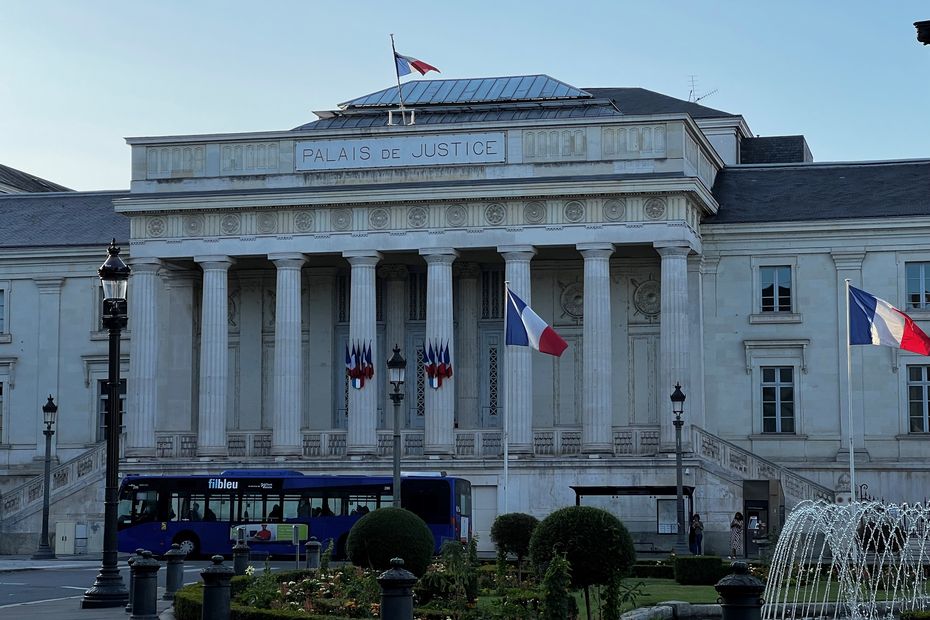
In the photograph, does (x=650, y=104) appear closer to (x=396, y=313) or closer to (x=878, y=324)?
(x=396, y=313)

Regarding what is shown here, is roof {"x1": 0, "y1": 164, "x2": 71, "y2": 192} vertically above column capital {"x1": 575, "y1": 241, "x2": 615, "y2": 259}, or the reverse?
roof {"x1": 0, "y1": 164, "x2": 71, "y2": 192}

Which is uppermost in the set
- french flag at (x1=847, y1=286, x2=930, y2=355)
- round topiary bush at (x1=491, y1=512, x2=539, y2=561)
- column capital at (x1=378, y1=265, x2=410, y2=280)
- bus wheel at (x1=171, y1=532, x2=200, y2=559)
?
column capital at (x1=378, y1=265, x2=410, y2=280)

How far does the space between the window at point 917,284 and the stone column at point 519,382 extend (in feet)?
47.6

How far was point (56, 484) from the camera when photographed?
206ft

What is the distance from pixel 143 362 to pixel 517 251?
1480 centimetres

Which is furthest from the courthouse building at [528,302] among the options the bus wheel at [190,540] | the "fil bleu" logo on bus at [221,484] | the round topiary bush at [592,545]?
the round topiary bush at [592,545]

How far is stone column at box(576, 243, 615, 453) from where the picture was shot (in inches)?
2309

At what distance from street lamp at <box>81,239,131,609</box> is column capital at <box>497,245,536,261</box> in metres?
29.4

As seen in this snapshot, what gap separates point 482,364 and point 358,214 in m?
8.09

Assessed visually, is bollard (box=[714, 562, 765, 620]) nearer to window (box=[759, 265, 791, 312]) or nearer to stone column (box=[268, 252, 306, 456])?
stone column (box=[268, 252, 306, 456])

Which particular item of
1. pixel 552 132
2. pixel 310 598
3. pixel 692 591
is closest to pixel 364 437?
pixel 552 132

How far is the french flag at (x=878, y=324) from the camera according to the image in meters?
46.2

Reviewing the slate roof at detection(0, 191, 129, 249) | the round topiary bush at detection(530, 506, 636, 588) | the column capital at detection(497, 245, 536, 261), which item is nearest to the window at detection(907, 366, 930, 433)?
the column capital at detection(497, 245, 536, 261)

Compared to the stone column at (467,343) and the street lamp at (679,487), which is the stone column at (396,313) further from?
the street lamp at (679,487)
